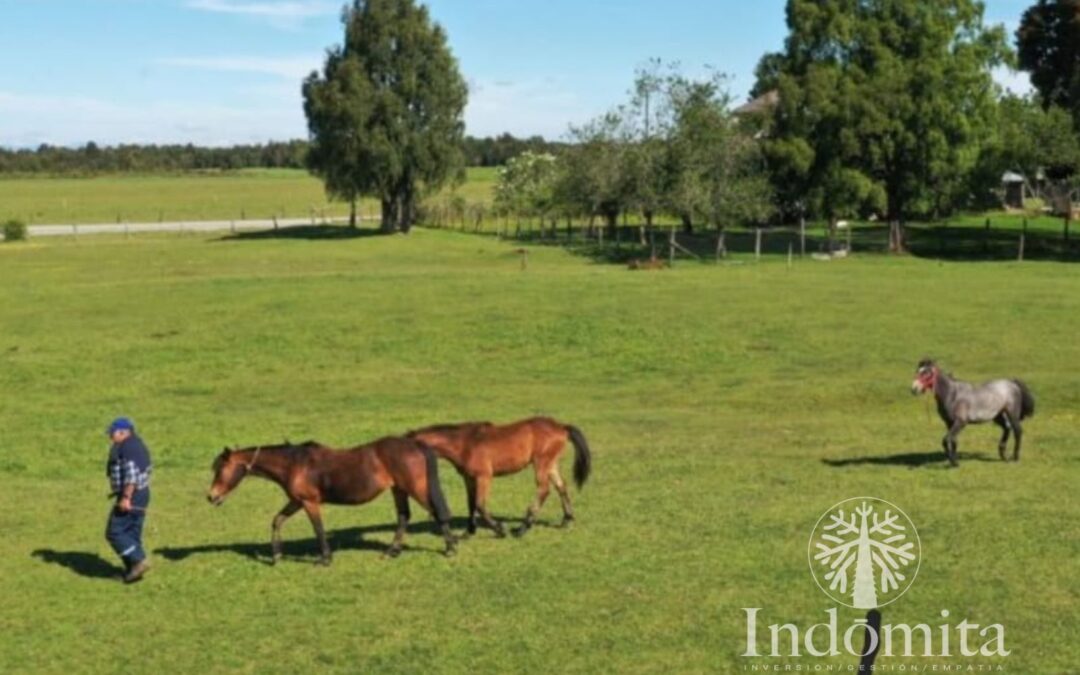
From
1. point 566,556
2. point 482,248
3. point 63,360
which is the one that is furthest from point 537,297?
point 482,248

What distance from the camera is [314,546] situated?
14016 mm

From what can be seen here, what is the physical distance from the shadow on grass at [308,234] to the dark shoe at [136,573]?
201 ft

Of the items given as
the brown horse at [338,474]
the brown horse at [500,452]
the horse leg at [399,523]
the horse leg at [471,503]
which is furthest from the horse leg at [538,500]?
the horse leg at [399,523]

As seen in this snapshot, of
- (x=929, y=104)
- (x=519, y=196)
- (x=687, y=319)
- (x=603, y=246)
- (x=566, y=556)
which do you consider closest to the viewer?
(x=566, y=556)

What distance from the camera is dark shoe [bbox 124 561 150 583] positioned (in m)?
12.7

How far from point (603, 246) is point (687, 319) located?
107 ft

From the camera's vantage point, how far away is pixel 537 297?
126ft

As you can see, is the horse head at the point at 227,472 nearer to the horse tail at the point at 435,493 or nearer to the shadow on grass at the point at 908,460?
the horse tail at the point at 435,493

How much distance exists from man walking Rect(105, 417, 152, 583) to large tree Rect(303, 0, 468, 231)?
62730 millimetres

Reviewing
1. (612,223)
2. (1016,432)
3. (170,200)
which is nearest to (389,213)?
(612,223)

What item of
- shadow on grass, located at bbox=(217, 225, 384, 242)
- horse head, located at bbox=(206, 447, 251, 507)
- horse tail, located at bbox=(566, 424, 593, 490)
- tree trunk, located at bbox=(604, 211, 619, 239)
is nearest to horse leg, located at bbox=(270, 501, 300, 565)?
horse head, located at bbox=(206, 447, 251, 507)

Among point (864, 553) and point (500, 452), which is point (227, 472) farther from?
point (864, 553)

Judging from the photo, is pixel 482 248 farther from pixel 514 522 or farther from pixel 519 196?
pixel 514 522

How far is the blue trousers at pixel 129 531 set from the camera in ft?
41.7
